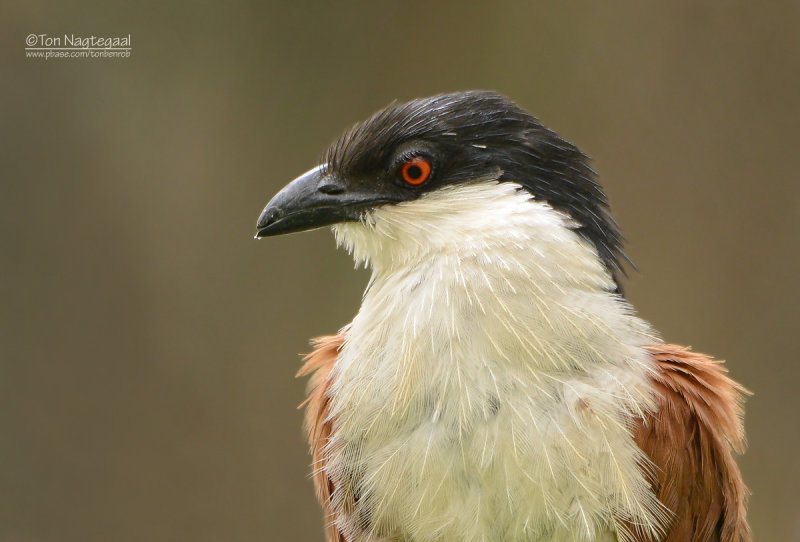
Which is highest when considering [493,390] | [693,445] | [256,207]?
[256,207]

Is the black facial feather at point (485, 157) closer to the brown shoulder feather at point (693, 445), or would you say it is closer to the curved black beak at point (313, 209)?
the curved black beak at point (313, 209)

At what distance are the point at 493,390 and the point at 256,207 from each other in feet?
7.80

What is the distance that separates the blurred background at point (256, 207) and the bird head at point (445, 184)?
6.59 ft

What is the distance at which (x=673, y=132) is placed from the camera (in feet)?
11.2

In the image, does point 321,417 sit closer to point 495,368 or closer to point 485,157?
point 495,368

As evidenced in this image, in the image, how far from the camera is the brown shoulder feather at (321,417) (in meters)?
1.41

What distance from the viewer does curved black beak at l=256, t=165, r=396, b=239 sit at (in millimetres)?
1458

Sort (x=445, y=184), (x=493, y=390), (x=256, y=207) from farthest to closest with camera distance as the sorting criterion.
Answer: (x=256, y=207)
(x=445, y=184)
(x=493, y=390)

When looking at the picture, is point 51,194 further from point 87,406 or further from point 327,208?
point 327,208

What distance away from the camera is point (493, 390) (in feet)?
4.07

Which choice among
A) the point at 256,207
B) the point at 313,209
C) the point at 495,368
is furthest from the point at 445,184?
the point at 256,207

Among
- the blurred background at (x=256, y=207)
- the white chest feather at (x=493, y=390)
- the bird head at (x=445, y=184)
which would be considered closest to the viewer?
the white chest feather at (x=493, y=390)

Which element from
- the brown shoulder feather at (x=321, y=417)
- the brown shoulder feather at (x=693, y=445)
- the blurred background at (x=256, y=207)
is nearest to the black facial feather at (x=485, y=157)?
the brown shoulder feather at (x=693, y=445)

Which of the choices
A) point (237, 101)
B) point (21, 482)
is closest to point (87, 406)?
point (21, 482)
